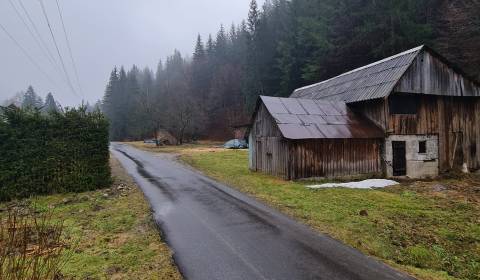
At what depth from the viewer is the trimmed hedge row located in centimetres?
1331

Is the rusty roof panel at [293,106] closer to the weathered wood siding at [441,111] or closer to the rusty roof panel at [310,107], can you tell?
the rusty roof panel at [310,107]

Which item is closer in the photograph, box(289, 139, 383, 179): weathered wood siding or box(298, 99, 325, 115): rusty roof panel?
box(289, 139, 383, 179): weathered wood siding

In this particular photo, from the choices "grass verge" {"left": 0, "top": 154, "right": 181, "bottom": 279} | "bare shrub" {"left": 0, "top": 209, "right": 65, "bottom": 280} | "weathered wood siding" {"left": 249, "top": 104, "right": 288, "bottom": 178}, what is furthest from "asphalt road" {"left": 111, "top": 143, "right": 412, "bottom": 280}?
"weathered wood siding" {"left": 249, "top": 104, "right": 288, "bottom": 178}

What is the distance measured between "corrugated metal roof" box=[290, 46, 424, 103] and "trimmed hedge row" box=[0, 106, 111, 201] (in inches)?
657

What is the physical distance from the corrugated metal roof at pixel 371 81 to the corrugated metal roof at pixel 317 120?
1652 millimetres

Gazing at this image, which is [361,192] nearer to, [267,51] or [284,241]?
[284,241]

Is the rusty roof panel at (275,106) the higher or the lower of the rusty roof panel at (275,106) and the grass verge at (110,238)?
the higher

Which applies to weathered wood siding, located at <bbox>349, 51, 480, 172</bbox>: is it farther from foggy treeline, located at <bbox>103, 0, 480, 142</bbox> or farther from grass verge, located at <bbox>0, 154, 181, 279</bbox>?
grass verge, located at <bbox>0, 154, 181, 279</bbox>

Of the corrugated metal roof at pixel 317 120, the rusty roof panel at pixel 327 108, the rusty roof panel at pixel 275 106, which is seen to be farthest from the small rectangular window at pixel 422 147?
the rusty roof panel at pixel 275 106

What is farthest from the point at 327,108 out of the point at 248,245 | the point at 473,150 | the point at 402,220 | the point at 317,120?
the point at 248,245

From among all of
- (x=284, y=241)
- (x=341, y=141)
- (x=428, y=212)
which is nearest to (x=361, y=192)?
(x=428, y=212)

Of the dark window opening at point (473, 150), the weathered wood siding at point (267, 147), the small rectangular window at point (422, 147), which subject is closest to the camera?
the weathered wood siding at point (267, 147)

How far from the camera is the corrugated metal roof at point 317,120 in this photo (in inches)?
706

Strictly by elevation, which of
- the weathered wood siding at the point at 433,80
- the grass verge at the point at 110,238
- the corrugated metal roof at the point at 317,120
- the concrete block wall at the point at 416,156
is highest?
the weathered wood siding at the point at 433,80
